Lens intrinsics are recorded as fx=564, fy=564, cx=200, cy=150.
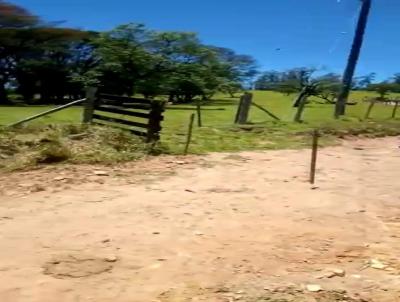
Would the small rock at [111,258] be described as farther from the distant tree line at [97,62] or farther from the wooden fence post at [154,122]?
the distant tree line at [97,62]

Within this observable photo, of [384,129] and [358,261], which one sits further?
[384,129]

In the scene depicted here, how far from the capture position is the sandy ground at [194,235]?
5.02 m

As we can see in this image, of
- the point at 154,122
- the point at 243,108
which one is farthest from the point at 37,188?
the point at 243,108

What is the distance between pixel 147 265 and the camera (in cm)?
553

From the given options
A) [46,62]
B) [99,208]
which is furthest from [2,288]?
[46,62]

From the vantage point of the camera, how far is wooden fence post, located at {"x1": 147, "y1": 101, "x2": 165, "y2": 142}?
42.1 feet

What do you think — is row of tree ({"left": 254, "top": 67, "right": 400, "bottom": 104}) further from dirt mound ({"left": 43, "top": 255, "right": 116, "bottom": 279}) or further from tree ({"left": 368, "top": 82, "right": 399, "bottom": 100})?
dirt mound ({"left": 43, "top": 255, "right": 116, "bottom": 279})

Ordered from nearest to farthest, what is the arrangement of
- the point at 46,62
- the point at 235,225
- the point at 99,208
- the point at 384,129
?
the point at 235,225
the point at 99,208
the point at 384,129
the point at 46,62

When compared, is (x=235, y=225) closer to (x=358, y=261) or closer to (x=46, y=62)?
(x=358, y=261)

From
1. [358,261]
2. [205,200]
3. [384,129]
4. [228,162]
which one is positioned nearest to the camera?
[358,261]

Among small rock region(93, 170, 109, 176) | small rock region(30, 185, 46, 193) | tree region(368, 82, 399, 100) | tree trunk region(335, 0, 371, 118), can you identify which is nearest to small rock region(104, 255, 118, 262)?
small rock region(30, 185, 46, 193)

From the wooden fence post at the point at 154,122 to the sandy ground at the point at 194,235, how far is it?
1.87 m

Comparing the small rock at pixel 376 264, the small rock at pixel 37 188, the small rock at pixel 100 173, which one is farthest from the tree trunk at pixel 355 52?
the small rock at pixel 376 264

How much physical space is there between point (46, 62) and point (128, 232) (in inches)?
1833
